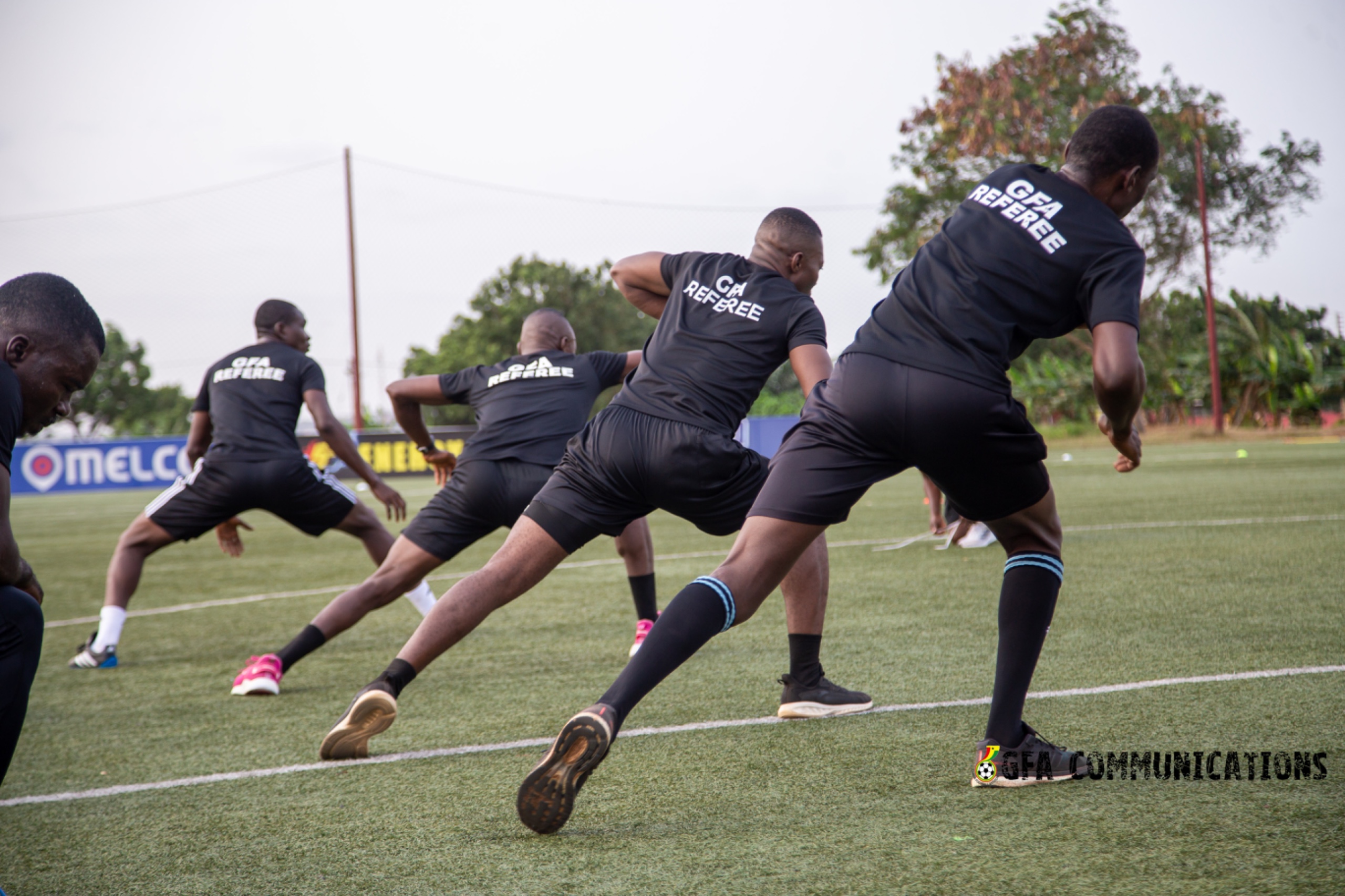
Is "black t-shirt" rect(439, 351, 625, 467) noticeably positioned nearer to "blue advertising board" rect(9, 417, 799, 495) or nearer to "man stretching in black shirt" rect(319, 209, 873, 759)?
"man stretching in black shirt" rect(319, 209, 873, 759)

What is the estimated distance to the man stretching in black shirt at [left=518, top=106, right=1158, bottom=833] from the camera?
9.00 feet

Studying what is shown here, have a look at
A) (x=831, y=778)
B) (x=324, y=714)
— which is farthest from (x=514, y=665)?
(x=831, y=778)

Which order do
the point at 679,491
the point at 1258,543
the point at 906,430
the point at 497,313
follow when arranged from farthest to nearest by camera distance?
the point at 497,313 → the point at 1258,543 → the point at 679,491 → the point at 906,430

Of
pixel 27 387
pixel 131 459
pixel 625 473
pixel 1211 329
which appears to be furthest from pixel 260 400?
pixel 1211 329

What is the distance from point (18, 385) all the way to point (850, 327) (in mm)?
27941

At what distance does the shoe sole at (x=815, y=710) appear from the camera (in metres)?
3.98

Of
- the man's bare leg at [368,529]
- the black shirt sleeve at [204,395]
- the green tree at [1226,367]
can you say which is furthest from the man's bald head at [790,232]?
the green tree at [1226,367]

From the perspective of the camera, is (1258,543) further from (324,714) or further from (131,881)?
(131,881)

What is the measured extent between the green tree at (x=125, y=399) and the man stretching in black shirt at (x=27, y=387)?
174 feet

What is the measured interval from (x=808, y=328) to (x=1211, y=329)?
3097 centimetres

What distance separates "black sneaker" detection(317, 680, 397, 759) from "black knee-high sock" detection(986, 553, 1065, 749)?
6.02 ft

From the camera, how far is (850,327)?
1153 inches

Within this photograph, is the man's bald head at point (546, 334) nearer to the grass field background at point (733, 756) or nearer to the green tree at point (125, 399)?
the grass field background at point (733, 756)

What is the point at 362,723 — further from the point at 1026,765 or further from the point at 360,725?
the point at 1026,765
